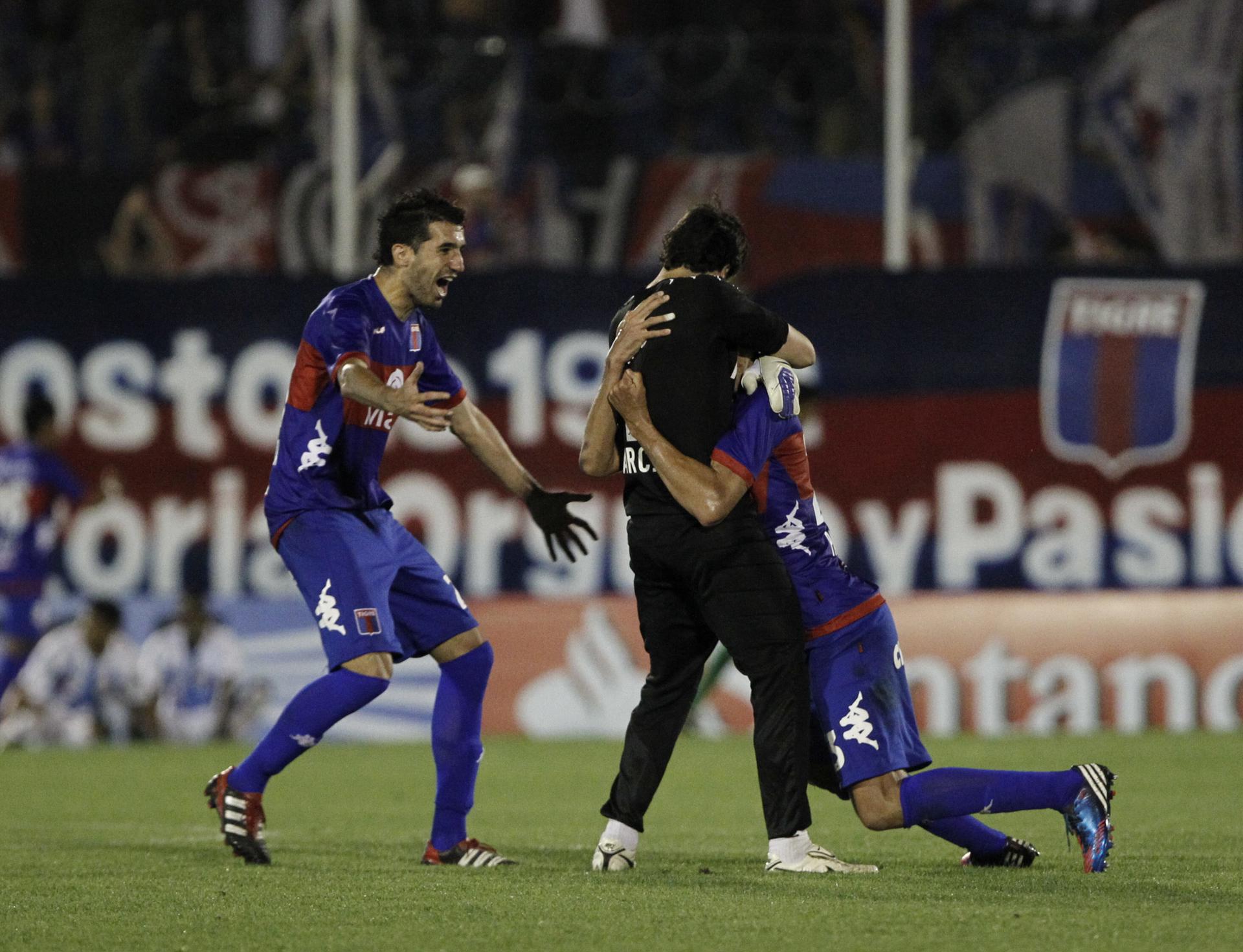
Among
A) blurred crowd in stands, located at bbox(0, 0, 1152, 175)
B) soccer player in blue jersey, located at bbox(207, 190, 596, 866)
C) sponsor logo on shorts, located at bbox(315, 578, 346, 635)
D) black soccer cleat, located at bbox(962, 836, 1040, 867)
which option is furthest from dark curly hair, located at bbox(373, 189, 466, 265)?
blurred crowd in stands, located at bbox(0, 0, 1152, 175)

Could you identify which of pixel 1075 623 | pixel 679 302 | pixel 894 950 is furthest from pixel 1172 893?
pixel 1075 623

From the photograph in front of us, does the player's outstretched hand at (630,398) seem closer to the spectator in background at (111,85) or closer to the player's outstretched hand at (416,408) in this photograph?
the player's outstretched hand at (416,408)

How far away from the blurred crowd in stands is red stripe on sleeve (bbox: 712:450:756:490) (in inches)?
345

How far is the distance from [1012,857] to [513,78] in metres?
9.64

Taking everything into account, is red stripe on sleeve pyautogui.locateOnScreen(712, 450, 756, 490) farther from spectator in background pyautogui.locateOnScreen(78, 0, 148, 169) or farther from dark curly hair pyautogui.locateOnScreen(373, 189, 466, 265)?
spectator in background pyautogui.locateOnScreen(78, 0, 148, 169)

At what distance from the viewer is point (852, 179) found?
1456 cm

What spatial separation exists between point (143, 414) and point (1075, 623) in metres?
6.20

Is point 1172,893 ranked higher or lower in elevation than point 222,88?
lower

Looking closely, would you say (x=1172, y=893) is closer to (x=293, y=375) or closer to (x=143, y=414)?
(x=293, y=375)

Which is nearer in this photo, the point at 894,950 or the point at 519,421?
the point at 894,950

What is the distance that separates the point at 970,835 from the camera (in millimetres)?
6480

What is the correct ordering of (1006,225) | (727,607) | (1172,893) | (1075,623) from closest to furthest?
(1172,893), (727,607), (1075,623), (1006,225)

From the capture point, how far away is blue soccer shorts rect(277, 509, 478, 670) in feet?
22.6

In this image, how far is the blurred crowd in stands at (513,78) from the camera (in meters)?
15.0
